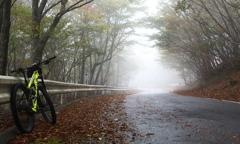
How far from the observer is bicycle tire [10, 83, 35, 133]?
11.6 ft

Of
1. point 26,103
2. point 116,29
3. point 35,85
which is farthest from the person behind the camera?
point 116,29

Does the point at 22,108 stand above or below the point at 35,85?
below

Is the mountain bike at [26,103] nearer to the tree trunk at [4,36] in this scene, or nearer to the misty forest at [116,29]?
the tree trunk at [4,36]

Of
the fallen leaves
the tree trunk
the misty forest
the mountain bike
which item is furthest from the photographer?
the misty forest

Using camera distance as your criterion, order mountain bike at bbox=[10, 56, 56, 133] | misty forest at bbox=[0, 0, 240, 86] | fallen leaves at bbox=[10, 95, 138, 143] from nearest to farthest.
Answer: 1. mountain bike at bbox=[10, 56, 56, 133]
2. fallen leaves at bbox=[10, 95, 138, 143]
3. misty forest at bbox=[0, 0, 240, 86]

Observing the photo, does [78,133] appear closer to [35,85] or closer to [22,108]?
[22,108]

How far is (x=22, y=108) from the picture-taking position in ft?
12.7

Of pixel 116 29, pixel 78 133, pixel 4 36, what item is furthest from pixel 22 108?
pixel 116 29

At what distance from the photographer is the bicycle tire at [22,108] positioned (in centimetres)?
353

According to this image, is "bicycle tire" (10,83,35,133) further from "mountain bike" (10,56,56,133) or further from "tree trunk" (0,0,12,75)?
"tree trunk" (0,0,12,75)

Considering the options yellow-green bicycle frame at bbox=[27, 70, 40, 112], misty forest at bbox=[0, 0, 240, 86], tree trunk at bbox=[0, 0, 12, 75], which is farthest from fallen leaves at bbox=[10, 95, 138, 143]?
misty forest at bbox=[0, 0, 240, 86]

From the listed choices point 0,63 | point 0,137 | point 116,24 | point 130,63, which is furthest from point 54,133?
point 130,63

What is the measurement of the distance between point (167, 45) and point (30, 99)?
58.0 ft

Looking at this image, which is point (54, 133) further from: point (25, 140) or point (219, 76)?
point (219, 76)
